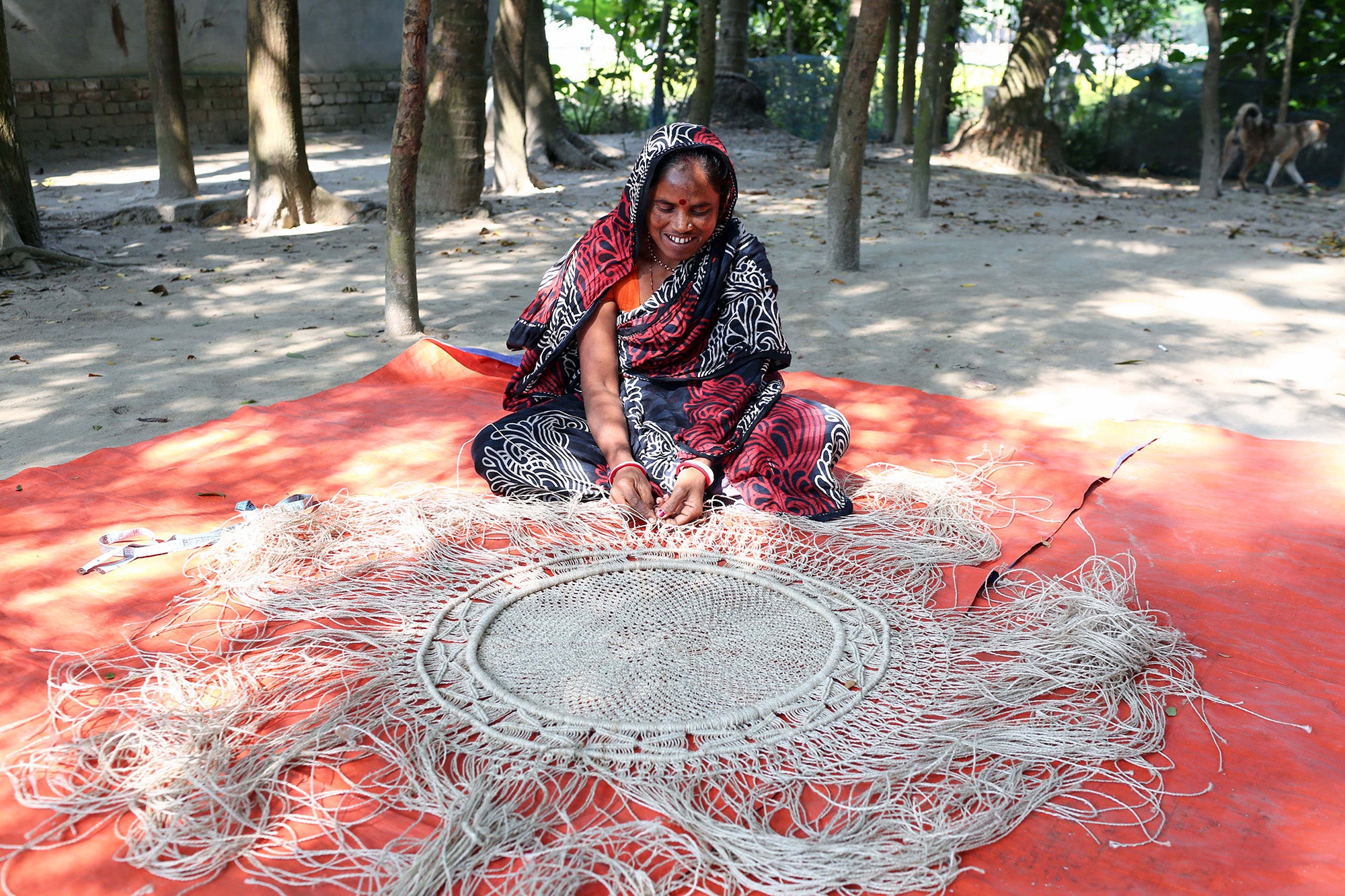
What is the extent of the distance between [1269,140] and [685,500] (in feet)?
33.6

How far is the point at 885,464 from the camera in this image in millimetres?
2658

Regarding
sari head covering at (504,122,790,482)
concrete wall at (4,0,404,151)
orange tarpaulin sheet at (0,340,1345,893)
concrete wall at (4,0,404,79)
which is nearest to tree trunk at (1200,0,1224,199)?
orange tarpaulin sheet at (0,340,1345,893)

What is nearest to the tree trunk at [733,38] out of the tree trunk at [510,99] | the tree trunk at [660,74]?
the tree trunk at [660,74]

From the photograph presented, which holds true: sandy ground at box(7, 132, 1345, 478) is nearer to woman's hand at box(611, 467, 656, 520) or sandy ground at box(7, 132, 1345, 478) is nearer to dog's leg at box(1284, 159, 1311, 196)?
woman's hand at box(611, 467, 656, 520)

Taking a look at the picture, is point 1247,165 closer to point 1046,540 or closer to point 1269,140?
point 1269,140

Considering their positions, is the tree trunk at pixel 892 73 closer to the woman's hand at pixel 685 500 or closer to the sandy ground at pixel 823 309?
the sandy ground at pixel 823 309

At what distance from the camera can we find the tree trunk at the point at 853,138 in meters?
4.76

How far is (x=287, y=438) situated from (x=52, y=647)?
3.91 ft

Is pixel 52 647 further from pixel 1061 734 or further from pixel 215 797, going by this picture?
pixel 1061 734

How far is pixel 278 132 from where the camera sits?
248 inches

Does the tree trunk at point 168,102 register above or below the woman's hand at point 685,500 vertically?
above

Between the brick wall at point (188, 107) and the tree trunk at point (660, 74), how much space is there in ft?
11.1

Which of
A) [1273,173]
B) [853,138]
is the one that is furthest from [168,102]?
[1273,173]

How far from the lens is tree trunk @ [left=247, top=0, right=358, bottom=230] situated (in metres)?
6.03
